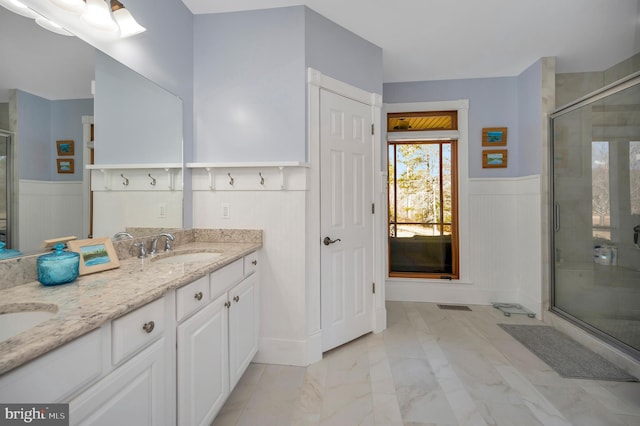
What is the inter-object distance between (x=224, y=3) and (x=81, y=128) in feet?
4.85

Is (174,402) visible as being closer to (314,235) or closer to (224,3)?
(314,235)

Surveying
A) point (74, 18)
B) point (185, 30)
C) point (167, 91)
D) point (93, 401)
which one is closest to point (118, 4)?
point (74, 18)

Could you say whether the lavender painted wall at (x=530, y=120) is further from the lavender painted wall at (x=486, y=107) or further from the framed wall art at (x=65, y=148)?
the framed wall art at (x=65, y=148)

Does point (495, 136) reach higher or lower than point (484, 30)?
lower

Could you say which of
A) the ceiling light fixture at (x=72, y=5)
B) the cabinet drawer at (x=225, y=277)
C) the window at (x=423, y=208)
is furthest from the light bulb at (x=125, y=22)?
the window at (x=423, y=208)

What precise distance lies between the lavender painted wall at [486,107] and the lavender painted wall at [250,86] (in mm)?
2073

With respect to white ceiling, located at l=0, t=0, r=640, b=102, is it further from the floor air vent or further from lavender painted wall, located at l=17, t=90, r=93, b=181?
the floor air vent

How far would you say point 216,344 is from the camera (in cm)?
139

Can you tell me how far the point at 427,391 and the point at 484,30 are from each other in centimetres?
297

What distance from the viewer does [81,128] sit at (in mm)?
1289

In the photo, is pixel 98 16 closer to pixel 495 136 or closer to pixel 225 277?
pixel 225 277

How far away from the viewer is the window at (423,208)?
134 inches

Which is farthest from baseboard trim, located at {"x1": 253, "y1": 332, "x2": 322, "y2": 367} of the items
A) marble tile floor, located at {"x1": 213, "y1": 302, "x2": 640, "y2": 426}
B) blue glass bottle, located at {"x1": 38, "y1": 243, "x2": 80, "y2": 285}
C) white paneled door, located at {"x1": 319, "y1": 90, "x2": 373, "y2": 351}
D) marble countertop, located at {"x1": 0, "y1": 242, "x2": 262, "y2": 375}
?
blue glass bottle, located at {"x1": 38, "y1": 243, "x2": 80, "y2": 285}

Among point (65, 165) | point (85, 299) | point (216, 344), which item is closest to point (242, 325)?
point (216, 344)
